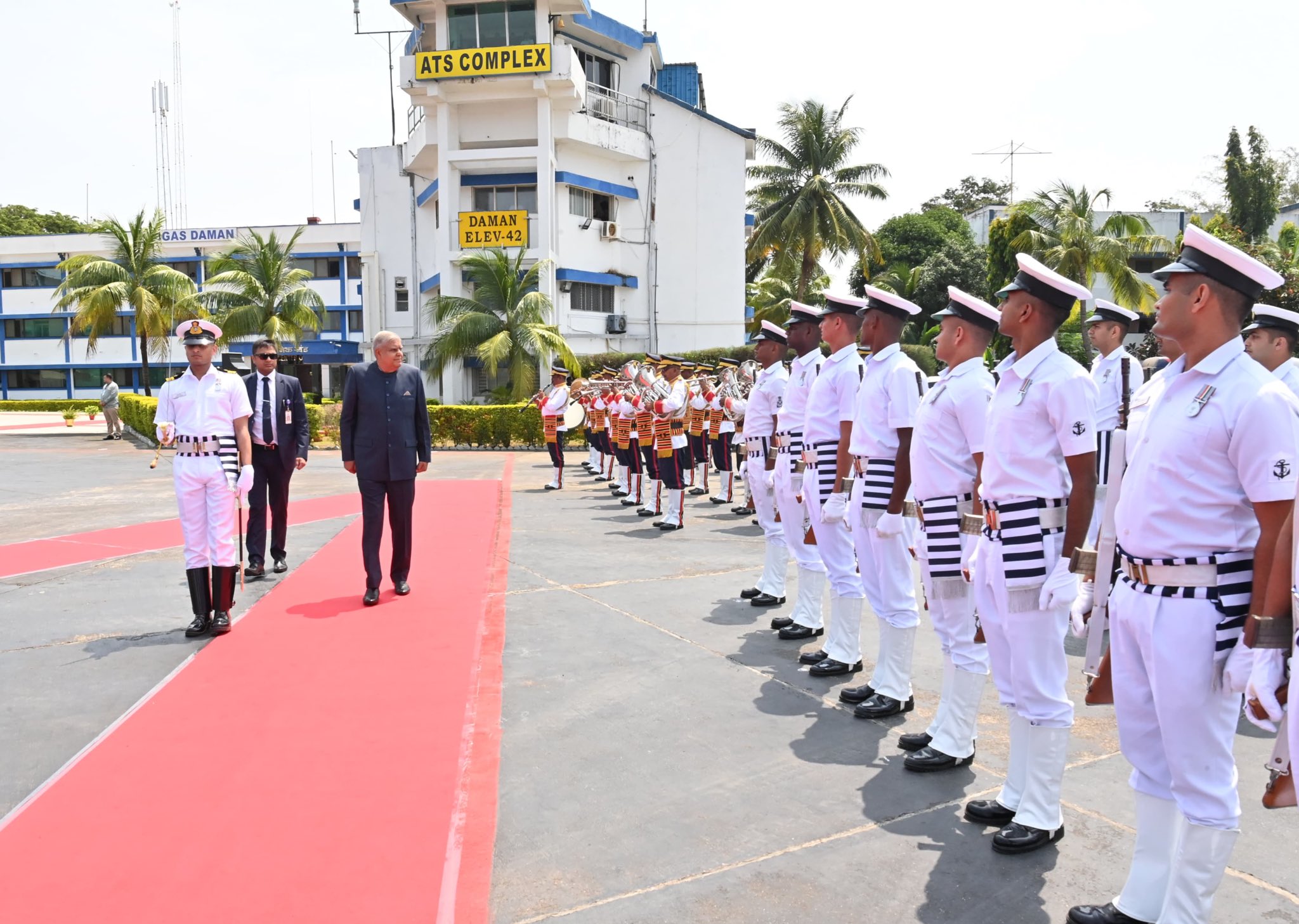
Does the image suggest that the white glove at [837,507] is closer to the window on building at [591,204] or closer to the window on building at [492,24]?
the window on building at [591,204]

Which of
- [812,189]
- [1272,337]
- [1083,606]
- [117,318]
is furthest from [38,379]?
[1083,606]

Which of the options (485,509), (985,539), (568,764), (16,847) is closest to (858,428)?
(985,539)

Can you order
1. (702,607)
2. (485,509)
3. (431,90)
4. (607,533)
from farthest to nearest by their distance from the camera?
(431,90), (485,509), (607,533), (702,607)

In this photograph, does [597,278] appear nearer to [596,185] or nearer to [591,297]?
[591,297]

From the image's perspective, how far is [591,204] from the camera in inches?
1384

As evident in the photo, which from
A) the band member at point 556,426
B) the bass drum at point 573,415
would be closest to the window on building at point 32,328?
the bass drum at point 573,415

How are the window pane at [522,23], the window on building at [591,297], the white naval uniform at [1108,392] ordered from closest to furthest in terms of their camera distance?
the white naval uniform at [1108,392] < the window pane at [522,23] < the window on building at [591,297]

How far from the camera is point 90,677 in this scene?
20.3 feet

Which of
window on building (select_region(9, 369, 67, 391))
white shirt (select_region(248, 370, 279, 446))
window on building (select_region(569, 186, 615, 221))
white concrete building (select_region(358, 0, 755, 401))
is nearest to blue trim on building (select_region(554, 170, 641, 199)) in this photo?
white concrete building (select_region(358, 0, 755, 401))

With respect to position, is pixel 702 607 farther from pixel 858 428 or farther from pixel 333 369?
pixel 333 369

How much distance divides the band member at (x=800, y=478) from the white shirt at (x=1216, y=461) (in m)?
3.84

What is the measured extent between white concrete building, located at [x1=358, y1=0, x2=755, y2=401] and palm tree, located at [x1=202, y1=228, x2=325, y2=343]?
485 cm

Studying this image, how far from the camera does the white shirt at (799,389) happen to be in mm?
7031

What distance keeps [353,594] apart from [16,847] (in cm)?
452
